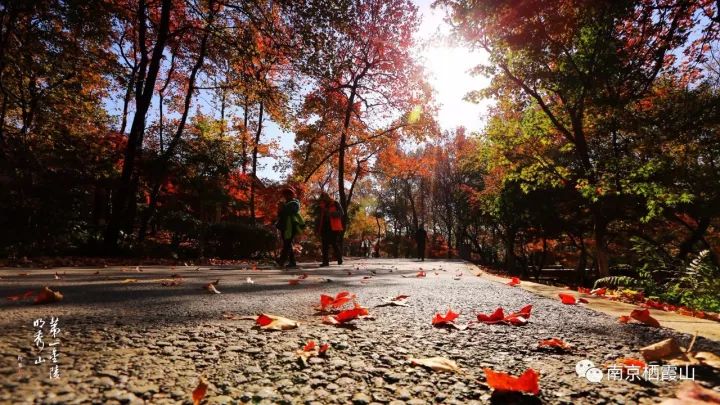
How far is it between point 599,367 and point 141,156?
13.9 metres

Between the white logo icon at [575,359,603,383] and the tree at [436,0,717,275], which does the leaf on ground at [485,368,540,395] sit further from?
the tree at [436,0,717,275]

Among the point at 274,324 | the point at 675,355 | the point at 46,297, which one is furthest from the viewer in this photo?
the point at 46,297

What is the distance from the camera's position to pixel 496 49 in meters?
11.3

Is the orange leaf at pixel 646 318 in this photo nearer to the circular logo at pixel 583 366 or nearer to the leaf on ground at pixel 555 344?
the leaf on ground at pixel 555 344

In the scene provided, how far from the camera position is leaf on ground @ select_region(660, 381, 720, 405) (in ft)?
3.34

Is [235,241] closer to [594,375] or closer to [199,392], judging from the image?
[199,392]

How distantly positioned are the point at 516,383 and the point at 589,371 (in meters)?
0.42

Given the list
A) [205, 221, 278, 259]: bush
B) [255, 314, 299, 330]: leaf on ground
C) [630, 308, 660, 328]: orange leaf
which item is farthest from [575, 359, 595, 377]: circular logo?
[205, 221, 278, 259]: bush

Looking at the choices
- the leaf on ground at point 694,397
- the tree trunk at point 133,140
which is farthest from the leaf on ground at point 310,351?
the tree trunk at point 133,140

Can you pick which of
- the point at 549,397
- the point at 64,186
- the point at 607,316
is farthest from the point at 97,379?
the point at 64,186

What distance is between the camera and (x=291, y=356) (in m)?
1.48

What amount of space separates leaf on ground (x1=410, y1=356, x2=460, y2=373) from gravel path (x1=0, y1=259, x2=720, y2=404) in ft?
0.09

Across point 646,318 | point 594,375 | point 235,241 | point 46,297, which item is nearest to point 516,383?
point 594,375

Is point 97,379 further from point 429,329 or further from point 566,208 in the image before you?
point 566,208
